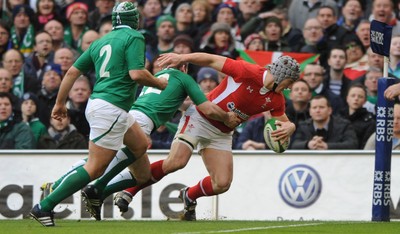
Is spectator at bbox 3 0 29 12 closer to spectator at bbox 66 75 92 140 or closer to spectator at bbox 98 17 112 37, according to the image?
spectator at bbox 98 17 112 37

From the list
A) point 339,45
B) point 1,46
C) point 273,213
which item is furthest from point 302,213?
point 1,46

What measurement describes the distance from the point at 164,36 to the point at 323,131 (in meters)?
3.72

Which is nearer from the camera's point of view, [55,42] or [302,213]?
[302,213]

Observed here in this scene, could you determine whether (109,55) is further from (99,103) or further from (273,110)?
(273,110)

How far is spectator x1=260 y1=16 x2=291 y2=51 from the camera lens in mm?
19078

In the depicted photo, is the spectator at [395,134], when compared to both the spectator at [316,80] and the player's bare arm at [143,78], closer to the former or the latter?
the spectator at [316,80]

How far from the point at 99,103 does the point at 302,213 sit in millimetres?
4451

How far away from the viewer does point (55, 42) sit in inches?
800

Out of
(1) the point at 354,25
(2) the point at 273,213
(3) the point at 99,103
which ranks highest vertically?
(1) the point at 354,25

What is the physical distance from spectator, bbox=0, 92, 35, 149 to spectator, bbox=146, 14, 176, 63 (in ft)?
8.63

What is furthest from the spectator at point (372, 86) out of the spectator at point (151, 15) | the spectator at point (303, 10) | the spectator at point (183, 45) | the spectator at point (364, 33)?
the spectator at point (151, 15)

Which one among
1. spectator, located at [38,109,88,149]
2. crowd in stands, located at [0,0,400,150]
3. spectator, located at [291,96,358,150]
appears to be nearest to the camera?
spectator, located at [291,96,358,150]

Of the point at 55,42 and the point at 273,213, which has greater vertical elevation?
the point at 55,42

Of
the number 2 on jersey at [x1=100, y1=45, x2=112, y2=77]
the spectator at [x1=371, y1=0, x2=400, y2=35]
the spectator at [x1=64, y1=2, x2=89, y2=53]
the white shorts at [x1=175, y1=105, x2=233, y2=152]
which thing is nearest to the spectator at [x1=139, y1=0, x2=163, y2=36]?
the spectator at [x1=64, y1=2, x2=89, y2=53]
